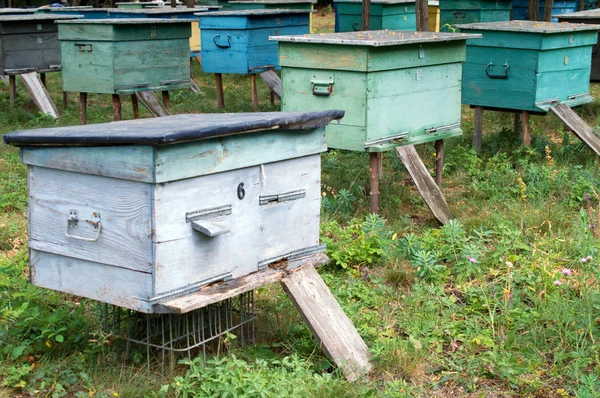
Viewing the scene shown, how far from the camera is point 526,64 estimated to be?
7.41 m

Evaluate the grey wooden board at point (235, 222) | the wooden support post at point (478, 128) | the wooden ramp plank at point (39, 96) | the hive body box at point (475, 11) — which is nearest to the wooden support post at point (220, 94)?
the wooden ramp plank at point (39, 96)

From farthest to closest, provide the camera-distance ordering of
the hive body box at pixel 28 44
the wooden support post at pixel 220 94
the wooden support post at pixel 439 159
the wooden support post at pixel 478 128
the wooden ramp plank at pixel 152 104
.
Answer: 1. the wooden support post at pixel 220 94
2. the hive body box at pixel 28 44
3. the wooden ramp plank at pixel 152 104
4. the wooden support post at pixel 478 128
5. the wooden support post at pixel 439 159

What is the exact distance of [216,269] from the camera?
3389 mm

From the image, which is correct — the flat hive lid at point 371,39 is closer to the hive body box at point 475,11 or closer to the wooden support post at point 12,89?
the hive body box at point 475,11

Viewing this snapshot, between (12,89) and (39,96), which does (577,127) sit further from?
(12,89)

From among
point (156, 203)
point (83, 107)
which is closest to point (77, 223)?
point (156, 203)

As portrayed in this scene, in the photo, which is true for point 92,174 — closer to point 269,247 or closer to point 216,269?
point 216,269

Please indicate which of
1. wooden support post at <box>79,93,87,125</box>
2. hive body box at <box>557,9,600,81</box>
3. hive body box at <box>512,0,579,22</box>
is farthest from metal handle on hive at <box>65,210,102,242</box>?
hive body box at <box>512,0,579,22</box>

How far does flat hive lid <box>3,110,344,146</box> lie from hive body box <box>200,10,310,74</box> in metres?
6.24

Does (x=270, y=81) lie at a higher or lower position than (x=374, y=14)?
lower

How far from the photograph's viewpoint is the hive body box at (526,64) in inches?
290

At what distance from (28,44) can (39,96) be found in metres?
0.66

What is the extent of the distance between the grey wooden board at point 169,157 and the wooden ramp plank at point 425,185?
2.56 meters

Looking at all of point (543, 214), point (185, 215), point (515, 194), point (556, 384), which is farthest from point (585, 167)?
point (185, 215)
